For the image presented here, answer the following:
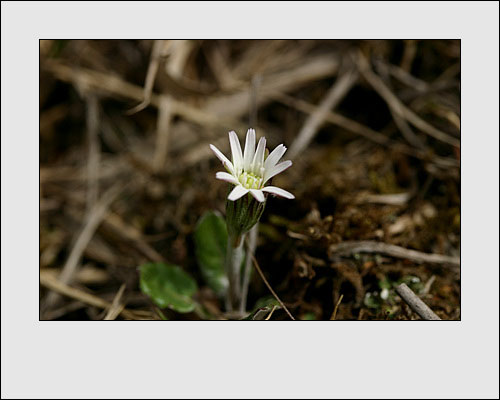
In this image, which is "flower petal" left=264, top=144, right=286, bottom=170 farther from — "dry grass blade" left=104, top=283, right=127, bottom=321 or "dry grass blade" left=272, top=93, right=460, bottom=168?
"dry grass blade" left=272, top=93, right=460, bottom=168

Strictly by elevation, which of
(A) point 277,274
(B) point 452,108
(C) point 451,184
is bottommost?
(A) point 277,274

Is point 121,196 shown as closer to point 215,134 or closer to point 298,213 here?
point 215,134

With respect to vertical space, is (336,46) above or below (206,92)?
above

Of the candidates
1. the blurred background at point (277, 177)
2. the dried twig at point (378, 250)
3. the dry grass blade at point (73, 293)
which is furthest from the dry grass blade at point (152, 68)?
the dried twig at point (378, 250)

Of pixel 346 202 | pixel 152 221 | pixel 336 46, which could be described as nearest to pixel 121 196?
pixel 152 221

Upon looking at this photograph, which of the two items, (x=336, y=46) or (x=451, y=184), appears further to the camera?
(x=336, y=46)

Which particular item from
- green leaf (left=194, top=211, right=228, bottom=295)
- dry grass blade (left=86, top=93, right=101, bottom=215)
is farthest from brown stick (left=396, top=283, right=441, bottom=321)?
dry grass blade (left=86, top=93, right=101, bottom=215)
